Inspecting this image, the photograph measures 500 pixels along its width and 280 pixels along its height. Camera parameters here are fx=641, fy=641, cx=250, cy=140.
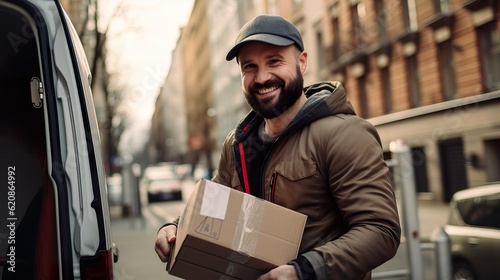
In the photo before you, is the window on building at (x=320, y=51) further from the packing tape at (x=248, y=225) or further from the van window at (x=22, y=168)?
the packing tape at (x=248, y=225)

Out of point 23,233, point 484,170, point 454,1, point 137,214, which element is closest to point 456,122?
point 484,170

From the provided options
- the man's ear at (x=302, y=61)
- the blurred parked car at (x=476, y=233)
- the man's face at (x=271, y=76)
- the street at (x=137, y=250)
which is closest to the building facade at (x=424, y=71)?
the street at (x=137, y=250)

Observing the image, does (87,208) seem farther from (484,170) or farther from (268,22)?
(484,170)

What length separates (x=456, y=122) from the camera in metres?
17.5

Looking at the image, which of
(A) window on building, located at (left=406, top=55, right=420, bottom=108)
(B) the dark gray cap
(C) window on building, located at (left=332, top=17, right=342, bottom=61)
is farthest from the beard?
(C) window on building, located at (left=332, top=17, right=342, bottom=61)

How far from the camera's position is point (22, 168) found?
3885mm

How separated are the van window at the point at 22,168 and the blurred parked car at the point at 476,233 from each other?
479 cm

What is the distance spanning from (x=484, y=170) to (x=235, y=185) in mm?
14823

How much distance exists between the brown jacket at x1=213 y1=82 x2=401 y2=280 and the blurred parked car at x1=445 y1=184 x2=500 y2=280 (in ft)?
15.3

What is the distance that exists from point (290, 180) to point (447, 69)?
1674 cm

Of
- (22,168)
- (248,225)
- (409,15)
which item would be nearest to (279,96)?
(248,225)

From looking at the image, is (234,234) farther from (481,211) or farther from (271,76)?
(481,211)

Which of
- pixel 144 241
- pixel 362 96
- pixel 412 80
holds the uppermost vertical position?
pixel 412 80

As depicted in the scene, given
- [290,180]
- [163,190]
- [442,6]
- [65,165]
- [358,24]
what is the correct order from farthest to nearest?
[163,190]
[358,24]
[442,6]
[65,165]
[290,180]
